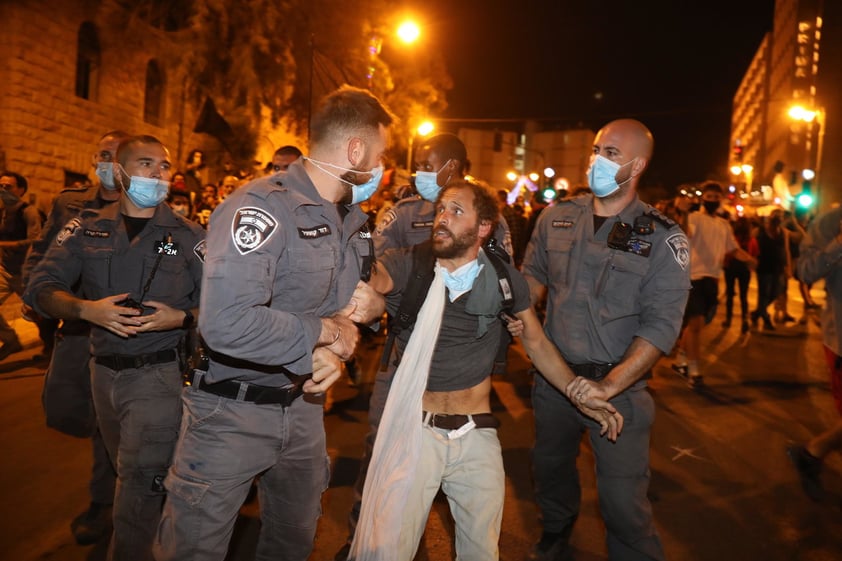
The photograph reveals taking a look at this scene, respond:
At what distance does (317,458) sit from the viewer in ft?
9.59

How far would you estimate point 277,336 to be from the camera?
235 cm

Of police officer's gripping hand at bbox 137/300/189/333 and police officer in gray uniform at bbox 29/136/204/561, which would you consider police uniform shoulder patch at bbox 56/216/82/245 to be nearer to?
police officer in gray uniform at bbox 29/136/204/561

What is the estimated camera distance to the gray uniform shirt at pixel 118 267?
11.8ft

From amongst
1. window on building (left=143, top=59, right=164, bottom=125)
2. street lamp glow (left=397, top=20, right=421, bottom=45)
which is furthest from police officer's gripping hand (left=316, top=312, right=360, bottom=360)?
street lamp glow (left=397, top=20, right=421, bottom=45)

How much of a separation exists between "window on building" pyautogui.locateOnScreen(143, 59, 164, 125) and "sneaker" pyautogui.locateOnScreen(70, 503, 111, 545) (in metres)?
13.4

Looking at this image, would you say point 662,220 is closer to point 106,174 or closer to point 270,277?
point 270,277

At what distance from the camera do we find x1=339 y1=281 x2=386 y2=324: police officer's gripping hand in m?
2.81

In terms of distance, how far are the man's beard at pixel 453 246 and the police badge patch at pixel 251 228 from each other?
1.20m

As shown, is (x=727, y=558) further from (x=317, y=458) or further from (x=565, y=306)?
(x=317, y=458)

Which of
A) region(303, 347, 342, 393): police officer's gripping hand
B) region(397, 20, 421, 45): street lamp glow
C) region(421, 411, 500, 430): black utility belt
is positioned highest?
region(397, 20, 421, 45): street lamp glow

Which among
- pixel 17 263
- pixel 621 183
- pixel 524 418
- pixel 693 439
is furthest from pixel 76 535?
pixel 693 439

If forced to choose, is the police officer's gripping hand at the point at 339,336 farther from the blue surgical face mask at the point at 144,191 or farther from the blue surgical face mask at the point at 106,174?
the blue surgical face mask at the point at 106,174

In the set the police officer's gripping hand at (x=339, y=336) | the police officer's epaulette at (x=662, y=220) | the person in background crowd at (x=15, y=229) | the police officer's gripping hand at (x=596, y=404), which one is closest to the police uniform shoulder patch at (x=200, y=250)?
the police officer's gripping hand at (x=339, y=336)

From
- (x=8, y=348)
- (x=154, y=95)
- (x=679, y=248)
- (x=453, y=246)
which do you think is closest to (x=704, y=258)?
(x=679, y=248)
